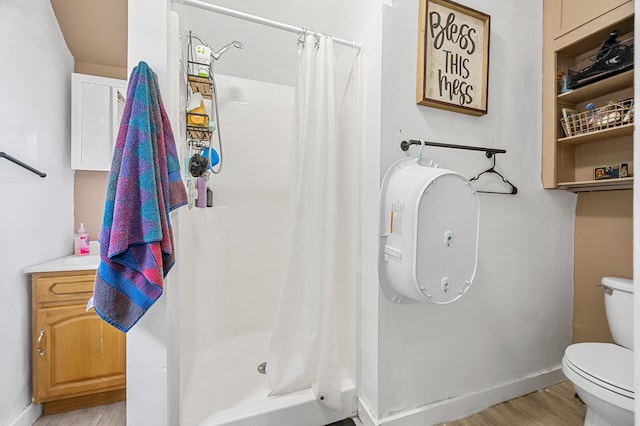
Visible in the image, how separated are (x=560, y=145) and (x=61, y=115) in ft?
10.5

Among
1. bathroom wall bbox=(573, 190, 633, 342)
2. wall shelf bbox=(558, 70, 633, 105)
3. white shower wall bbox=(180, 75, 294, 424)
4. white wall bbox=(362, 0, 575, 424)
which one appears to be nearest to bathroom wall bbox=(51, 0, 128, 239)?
white shower wall bbox=(180, 75, 294, 424)

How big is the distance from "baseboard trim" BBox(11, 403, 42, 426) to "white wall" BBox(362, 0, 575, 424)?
1.72m

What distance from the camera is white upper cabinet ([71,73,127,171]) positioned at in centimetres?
186

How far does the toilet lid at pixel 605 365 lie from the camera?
3.76 ft

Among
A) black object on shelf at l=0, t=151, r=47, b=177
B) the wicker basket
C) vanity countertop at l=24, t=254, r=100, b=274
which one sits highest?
the wicker basket

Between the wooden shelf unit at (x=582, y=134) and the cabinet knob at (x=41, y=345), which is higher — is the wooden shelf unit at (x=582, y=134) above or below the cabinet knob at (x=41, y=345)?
above

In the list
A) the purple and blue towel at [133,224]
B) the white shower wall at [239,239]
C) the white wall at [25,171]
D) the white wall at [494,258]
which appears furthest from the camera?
the white shower wall at [239,239]

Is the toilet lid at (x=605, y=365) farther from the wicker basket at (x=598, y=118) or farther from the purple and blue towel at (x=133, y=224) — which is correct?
the purple and blue towel at (x=133, y=224)

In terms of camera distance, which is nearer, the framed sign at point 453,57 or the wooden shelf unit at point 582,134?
the framed sign at point 453,57

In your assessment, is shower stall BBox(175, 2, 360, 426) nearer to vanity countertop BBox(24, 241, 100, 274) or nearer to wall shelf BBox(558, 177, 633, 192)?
vanity countertop BBox(24, 241, 100, 274)

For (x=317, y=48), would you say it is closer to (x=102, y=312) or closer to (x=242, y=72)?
(x=242, y=72)

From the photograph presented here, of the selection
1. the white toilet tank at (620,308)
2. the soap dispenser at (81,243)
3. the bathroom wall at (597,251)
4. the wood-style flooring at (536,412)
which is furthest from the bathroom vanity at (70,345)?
the bathroom wall at (597,251)

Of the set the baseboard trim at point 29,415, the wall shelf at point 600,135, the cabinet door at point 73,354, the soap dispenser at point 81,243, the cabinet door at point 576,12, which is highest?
the cabinet door at point 576,12

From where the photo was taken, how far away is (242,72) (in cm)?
210
